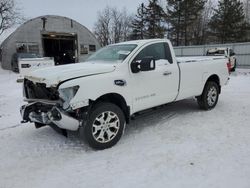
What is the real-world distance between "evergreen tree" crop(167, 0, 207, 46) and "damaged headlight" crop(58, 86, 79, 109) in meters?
34.8

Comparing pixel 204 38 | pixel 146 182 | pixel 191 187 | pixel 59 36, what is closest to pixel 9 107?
pixel 146 182

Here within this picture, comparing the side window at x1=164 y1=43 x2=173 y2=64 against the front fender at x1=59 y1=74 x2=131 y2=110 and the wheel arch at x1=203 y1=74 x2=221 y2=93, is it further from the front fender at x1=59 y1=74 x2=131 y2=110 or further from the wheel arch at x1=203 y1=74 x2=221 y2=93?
the wheel arch at x1=203 y1=74 x2=221 y2=93

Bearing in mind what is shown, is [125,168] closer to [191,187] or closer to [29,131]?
[191,187]

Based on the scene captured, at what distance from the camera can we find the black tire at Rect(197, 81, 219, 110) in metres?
6.54

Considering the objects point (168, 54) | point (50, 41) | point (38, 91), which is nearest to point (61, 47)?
point (50, 41)

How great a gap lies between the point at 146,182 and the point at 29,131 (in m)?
3.27

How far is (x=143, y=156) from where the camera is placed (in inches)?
159

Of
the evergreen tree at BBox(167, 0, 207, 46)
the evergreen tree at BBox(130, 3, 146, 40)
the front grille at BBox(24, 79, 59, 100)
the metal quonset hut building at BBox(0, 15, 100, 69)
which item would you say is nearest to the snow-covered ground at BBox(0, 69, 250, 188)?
the front grille at BBox(24, 79, 59, 100)

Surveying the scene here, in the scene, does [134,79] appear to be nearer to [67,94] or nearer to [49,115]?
[67,94]

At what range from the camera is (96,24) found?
56156 mm

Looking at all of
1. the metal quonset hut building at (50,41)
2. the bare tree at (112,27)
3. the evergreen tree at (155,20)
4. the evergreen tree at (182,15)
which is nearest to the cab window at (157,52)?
the metal quonset hut building at (50,41)

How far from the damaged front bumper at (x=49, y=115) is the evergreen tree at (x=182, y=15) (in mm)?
34549

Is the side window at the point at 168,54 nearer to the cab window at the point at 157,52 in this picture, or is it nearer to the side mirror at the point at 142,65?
the cab window at the point at 157,52

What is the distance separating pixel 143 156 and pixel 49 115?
5.64 feet
